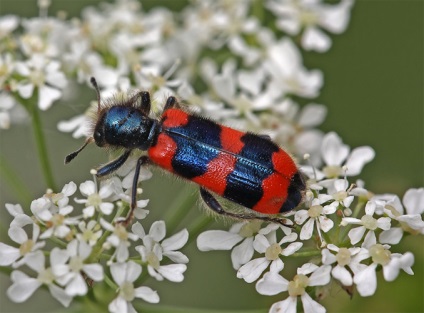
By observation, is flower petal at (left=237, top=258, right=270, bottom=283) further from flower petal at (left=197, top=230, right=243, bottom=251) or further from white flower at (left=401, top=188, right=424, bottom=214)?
white flower at (left=401, top=188, right=424, bottom=214)

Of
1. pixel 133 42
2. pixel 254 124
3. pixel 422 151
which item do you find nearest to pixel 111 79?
pixel 133 42

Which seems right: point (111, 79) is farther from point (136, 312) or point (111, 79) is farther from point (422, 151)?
point (422, 151)

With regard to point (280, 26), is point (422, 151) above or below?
below

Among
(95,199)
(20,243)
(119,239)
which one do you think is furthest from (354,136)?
(20,243)

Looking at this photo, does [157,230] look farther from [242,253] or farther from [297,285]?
[297,285]

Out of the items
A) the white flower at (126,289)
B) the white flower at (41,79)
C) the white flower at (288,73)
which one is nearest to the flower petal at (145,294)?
the white flower at (126,289)

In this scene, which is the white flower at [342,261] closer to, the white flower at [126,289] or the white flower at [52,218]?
the white flower at [126,289]
